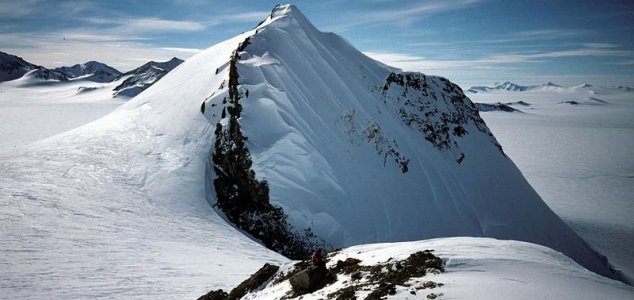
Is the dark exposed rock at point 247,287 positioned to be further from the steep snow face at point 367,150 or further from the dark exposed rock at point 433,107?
the dark exposed rock at point 433,107

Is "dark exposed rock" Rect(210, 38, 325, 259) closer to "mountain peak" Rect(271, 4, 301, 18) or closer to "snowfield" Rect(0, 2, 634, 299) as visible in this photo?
"snowfield" Rect(0, 2, 634, 299)

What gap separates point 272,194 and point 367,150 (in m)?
12.8

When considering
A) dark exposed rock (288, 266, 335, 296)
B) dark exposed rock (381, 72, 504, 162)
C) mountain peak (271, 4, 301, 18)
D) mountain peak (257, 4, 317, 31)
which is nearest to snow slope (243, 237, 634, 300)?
dark exposed rock (288, 266, 335, 296)

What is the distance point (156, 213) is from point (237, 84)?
14524 millimetres

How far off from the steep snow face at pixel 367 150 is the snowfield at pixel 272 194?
0.18 metres

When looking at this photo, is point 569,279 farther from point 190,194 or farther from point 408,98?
point 408,98

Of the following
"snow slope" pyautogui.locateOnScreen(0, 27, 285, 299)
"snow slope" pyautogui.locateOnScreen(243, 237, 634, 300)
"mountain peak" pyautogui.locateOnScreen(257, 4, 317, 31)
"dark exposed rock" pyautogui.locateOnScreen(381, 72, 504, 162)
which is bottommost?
"snow slope" pyautogui.locateOnScreen(0, 27, 285, 299)

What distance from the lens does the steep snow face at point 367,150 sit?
29.0 meters

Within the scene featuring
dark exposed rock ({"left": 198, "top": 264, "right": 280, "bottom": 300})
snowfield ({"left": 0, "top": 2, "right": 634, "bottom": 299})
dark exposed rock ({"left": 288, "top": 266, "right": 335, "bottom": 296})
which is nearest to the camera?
dark exposed rock ({"left": 288, "top": 266, "right": 335, "bottom": 296})

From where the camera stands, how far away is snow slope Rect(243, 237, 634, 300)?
7.54 m

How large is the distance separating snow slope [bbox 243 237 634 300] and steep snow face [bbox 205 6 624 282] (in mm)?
15520

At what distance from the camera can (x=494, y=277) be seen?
8398 millimetres

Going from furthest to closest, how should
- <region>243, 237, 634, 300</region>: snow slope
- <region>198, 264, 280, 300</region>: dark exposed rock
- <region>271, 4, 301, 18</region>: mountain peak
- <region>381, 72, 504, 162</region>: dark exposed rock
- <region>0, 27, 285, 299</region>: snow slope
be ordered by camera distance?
1. <region>271, 4, 301, 18</region>: mountain peak
2. <region>381, 72, 504, 162</region>: dark exposed rock
3. <region>0, 27, 285, 299</region>: snow slope
4. <region>198, 264, 280, 300</region>: dark exposed rock
5. <region>243, 237, 634, 300</region>: snow slope

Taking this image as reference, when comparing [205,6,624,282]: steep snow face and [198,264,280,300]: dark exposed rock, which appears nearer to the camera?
[198,264,280,300]: dark exposed rock
